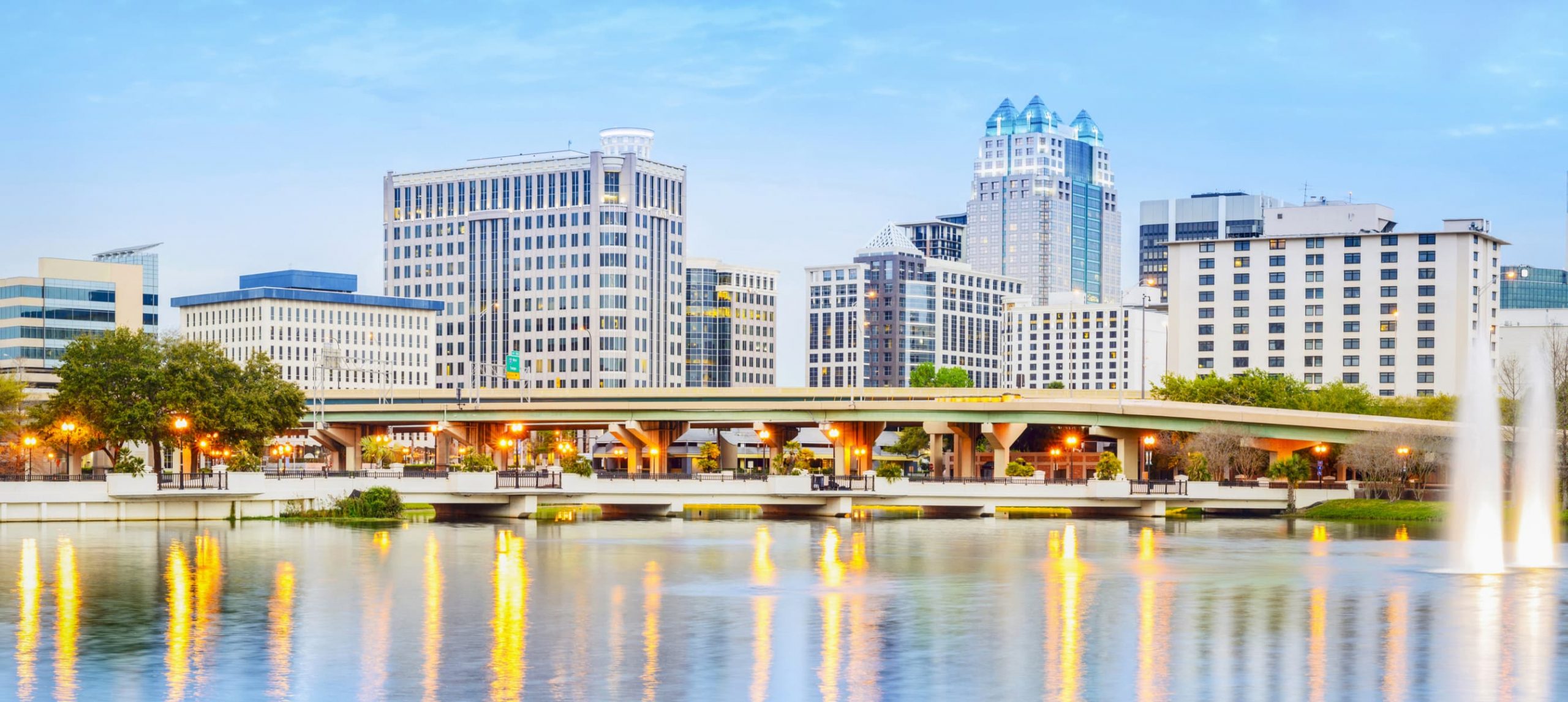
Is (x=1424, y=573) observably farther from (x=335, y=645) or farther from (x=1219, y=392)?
(x=1219, y=392)

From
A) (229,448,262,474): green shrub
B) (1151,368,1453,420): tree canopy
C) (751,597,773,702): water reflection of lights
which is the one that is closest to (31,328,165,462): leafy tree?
(229,448,262,474): green shrub

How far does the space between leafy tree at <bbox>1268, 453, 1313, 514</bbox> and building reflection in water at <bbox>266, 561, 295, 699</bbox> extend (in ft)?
252

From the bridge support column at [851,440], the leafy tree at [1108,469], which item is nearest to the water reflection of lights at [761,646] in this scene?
the leafy tree at [1108,469]

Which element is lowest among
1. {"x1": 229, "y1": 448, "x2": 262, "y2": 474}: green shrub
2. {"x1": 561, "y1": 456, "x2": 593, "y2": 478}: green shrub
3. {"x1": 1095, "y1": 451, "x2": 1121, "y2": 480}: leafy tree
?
{"x1": 1095, "y1": 451, "x2": 1121, "y2": 480}: leafy tree

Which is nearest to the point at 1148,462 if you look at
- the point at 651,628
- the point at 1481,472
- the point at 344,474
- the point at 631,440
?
the point at 631,440

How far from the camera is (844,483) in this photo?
371 feet

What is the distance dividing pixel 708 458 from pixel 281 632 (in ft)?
386

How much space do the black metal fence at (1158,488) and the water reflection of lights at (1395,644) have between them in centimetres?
5669

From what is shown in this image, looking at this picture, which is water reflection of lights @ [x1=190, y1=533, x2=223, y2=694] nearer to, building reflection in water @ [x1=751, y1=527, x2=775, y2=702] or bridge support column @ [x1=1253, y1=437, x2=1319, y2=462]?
building reflection in water @ [x1=751, y1=527, x2=775, y2=702]

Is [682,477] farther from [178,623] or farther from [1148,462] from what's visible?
[178,623]

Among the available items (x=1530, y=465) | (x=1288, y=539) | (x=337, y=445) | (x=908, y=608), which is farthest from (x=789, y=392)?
(x=908, y=608)

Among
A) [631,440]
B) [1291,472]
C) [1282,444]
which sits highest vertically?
[1282,444]

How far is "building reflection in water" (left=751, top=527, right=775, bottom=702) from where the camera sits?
1480 inches

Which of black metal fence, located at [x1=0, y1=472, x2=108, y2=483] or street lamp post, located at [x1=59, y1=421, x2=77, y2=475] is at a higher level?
street lamp post, located at [x1=59, y1=421, x2=77, y2=475]
